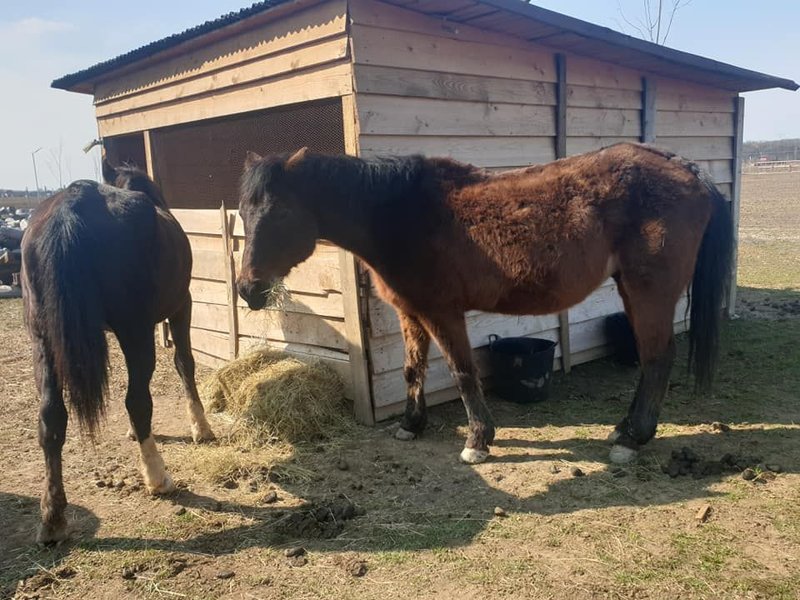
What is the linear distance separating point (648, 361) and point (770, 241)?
12.9 metres

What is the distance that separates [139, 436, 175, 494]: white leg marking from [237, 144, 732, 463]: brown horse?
3.83ft

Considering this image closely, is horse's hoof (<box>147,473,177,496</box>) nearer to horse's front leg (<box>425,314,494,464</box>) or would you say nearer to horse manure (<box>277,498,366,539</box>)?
horse manure (<box>277,498,366,539</box>)

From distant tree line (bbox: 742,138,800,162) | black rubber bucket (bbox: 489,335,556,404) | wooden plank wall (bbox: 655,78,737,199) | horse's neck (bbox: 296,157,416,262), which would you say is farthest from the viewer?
distant tree line (bbox: 742,138,800,162)

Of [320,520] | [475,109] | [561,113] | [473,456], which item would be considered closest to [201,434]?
[320,520]

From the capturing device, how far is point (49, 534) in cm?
293

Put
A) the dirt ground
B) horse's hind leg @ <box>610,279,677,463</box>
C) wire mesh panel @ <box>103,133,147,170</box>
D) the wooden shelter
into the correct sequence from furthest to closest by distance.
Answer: wire mesh panel @ <box>103,133,147,170</box>, the wooden shelter, horse's hind leg @ <box>610,279,677,463</box>, the dirt ground

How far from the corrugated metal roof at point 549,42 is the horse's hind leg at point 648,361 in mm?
2193

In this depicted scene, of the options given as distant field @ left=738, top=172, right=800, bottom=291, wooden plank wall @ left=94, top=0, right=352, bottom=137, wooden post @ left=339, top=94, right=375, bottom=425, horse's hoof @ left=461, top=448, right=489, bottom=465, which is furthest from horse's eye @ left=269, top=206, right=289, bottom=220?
distant field @ left=738, top=172, right=800, bottom=291

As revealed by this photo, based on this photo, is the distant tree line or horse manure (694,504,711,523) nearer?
horse manure (694,504,711,523)

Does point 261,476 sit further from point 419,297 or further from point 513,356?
point 513,356

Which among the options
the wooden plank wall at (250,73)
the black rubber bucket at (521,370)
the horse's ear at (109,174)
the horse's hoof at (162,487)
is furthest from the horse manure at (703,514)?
the horse's ear at (109,174)

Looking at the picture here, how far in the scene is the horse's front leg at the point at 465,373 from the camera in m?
3.86

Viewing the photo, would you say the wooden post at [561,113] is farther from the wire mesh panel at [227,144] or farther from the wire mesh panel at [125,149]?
the wire mesh panel at [125,149]

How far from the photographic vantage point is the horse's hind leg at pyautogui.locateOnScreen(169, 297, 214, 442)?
432cm
